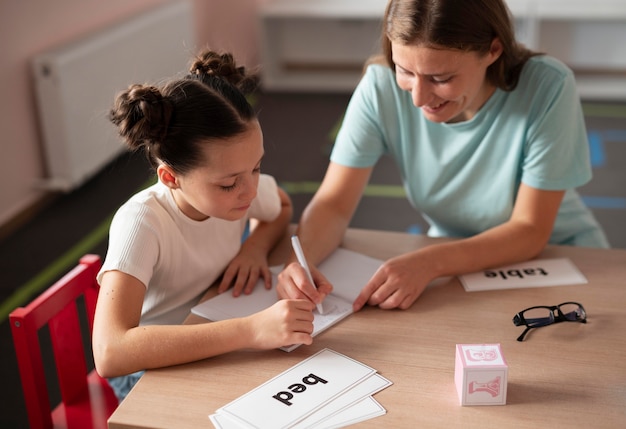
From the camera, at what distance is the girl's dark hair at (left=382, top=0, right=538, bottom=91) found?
1507 millimetres

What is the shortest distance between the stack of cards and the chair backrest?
1.54 ft

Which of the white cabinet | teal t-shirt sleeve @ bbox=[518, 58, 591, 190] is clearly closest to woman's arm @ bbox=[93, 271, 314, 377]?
teal t-shirt sleeve @ bbox=[518, 58, 591, 190]

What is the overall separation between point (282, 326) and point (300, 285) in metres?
0.16

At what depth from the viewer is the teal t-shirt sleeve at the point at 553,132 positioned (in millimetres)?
1663

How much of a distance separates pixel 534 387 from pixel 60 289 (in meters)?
0.90

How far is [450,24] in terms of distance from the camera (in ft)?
4.95

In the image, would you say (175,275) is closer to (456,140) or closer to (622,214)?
(456,140)

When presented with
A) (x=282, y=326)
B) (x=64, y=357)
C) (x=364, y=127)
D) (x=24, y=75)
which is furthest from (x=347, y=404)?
(x=24, y=75)

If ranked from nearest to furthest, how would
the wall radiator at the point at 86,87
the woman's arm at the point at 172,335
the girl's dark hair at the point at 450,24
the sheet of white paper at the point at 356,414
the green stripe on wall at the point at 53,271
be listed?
the sheet of white paper at the point at 356,414 < the woman's arm at the point at 172,335 < the girl's dark hair at the point at 450,24 < the green stripe on wall at the point at 53,271 < the wall radiator at the point at 86,87

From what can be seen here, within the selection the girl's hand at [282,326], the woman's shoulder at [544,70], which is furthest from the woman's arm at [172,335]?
the woman's shoulder at [544,70]

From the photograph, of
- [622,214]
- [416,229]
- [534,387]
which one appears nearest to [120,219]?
[534,387]

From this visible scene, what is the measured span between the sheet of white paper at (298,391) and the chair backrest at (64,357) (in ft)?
1.55

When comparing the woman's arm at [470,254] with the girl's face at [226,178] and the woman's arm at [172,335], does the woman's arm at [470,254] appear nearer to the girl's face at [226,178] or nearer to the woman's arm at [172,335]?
the woman's arm at [172,335]

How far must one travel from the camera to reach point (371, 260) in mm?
1659
